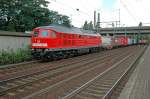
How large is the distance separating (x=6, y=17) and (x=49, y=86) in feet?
148

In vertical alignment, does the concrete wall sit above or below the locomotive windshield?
below

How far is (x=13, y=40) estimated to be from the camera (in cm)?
2464

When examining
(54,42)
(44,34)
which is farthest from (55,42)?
(44,34)

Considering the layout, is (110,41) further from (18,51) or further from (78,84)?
(78,84)

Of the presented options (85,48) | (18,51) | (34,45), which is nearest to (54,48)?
(34,45)

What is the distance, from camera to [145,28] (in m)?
101

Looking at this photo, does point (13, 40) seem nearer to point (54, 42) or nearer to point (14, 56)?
point (14, 56)

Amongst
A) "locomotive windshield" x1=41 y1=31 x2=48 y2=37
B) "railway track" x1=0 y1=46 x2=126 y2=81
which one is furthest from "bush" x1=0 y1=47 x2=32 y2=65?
"locomotive windshield" x1=41 y1=31 x2=48 y2=37

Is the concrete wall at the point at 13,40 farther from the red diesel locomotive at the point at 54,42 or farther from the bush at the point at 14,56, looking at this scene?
the red diesel locomotive at the point at 54,42

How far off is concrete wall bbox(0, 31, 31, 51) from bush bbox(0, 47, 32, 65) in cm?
60

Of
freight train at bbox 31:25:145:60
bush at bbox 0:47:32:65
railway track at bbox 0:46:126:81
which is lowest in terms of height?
railway track at bbox 0:46:126:81

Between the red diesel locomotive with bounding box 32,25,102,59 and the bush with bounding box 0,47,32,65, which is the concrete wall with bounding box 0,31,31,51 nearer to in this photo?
the bush with bounding box 0,47,32,65

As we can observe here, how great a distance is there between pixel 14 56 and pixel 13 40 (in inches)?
105

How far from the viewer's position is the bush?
21.4m
